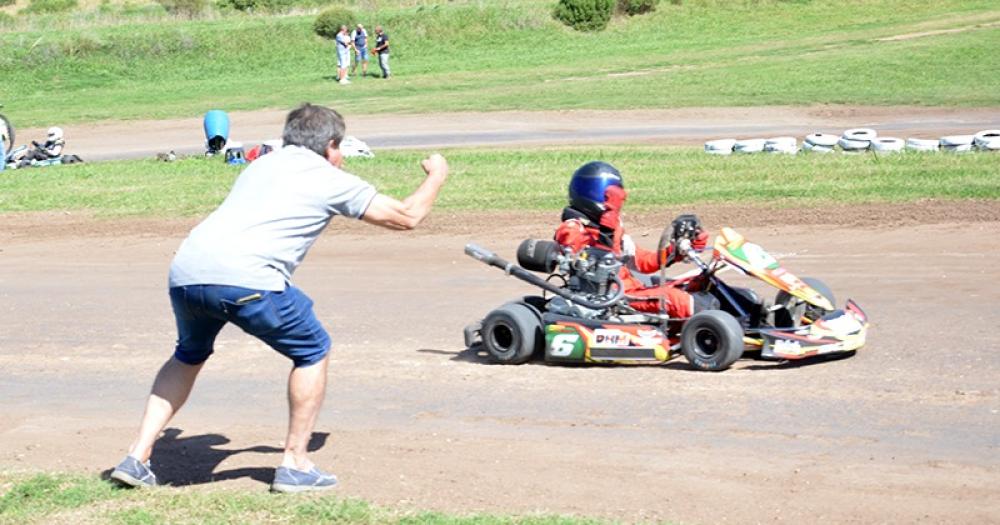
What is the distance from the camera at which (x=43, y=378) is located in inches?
395

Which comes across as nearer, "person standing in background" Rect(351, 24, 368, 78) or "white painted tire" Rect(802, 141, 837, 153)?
"white painted tire" Rect(802, 141, 837, 153)

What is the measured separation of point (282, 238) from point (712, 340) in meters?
3.78

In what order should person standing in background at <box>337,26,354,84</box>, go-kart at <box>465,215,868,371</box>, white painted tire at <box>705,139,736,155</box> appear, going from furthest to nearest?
1. person standing in background at <box>337,26,354,84</box>
2. white painted tire at <box>705,139,736,155</box>
3. go-kart at <box>465,215,868,371</box>

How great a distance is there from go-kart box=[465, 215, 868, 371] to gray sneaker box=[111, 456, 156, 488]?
2.91 metres

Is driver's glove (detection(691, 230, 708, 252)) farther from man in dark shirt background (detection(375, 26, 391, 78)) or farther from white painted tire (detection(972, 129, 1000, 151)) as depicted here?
man in dark shirt background (detection(375, 26, 391, 78))

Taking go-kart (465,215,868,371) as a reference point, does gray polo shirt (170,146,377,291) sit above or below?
above

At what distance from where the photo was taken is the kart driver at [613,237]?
32.1 feet

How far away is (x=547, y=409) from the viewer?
8688 millimetres

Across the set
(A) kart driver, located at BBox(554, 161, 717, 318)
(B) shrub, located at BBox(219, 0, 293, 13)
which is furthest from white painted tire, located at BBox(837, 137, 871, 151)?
(B) shrub, located at BBox(219, 0, 293, 13)

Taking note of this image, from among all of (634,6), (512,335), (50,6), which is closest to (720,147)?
(512,335)

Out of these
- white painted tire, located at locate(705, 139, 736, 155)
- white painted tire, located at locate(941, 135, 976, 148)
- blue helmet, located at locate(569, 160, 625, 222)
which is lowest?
white painted tire, located at locate(705, 139, 736, 155)

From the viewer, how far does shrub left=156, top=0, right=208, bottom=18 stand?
56222 millimetres

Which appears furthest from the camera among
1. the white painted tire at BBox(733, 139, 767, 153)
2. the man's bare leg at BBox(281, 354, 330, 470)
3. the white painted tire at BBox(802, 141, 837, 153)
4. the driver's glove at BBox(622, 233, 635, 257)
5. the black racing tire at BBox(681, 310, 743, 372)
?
the white painted tire at BBox(733, 139, 767, 153)

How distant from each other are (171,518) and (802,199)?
11911 mm
